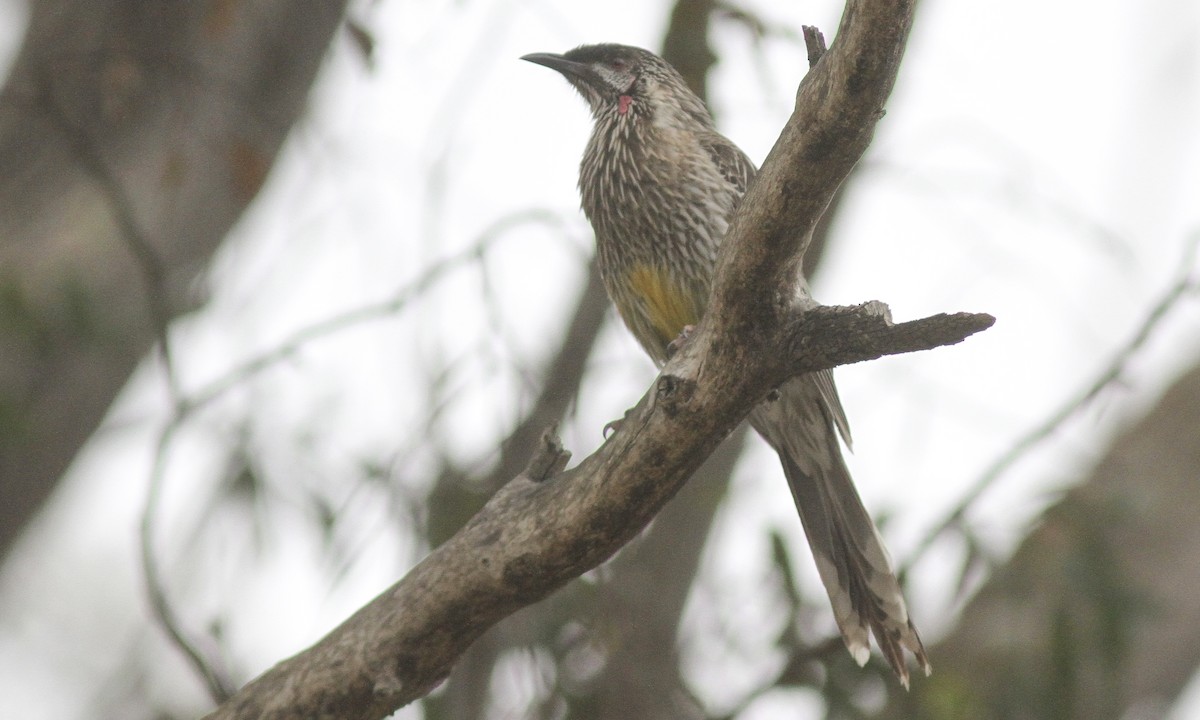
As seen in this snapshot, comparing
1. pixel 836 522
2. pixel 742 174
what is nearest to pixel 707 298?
pixel 742 174

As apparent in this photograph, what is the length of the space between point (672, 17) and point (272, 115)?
145 cm

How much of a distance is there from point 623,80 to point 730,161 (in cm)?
64

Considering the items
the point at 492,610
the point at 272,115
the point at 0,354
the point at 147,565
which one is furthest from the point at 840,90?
the point at 0,354

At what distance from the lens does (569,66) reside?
4.51 m

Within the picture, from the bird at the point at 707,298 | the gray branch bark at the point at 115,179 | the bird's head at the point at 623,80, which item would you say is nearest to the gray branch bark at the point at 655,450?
the bird at the point at 707,298

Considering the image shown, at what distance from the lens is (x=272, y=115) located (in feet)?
15.7

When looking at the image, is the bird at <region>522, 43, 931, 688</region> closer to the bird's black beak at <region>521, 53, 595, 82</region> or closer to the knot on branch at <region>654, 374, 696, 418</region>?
the bird's black beak at <region>521, 53, 595, 82</region>

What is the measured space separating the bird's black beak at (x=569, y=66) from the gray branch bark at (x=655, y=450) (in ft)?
6.93

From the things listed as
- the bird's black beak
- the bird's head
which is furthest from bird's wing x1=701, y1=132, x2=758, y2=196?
the bird's black beak

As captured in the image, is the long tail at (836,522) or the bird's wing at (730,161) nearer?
the long tail at (836,522)

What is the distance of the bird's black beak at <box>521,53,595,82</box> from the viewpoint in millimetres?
4492

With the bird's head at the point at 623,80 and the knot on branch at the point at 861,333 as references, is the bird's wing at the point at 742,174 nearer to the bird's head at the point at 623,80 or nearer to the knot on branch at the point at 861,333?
the bird's head at the point at 623,80

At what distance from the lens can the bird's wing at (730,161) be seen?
390cm

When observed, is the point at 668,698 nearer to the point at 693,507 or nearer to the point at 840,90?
the point at 693,507
